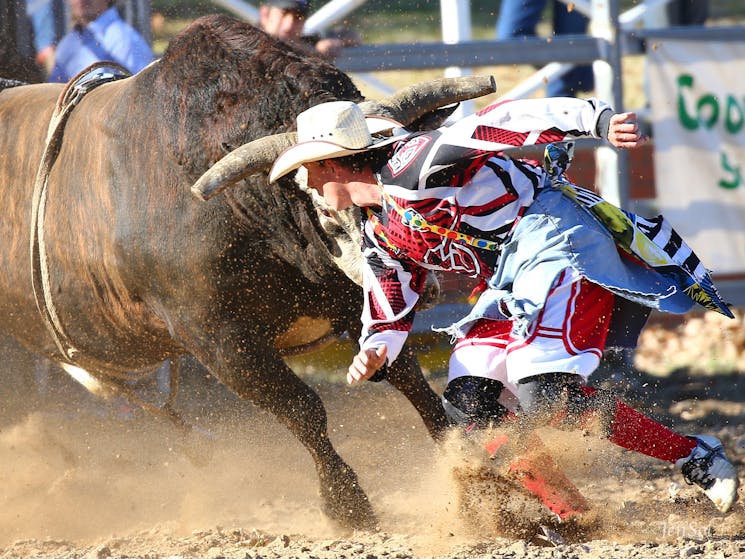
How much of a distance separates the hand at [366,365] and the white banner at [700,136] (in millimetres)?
3395

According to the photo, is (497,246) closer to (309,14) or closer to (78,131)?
(78,131)

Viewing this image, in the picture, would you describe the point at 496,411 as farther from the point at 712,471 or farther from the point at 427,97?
the point at 427,97

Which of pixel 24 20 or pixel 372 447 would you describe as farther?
pixel 24 20

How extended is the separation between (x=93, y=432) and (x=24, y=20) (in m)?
2.17

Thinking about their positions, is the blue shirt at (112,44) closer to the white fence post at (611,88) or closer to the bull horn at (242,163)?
the white fence post at (611,88)

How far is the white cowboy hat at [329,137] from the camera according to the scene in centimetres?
339

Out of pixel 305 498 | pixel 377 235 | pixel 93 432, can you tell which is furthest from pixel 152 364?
pixel 377 235

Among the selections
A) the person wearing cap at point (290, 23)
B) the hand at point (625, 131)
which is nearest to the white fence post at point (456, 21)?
the person wearing cap at point (290, 23)

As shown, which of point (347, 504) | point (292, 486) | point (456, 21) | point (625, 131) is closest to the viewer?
point (625, 131)

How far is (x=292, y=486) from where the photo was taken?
16.6ft

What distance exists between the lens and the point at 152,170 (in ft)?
14.0

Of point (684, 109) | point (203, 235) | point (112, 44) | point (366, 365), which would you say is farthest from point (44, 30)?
point (366, 365)

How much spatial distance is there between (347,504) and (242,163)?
4.23ft

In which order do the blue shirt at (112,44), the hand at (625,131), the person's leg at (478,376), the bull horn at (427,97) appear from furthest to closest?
the blue shirt at (112,44) → the bull horn at (427,97) → the person's leg at (478,376) → the hand at (625,131)
